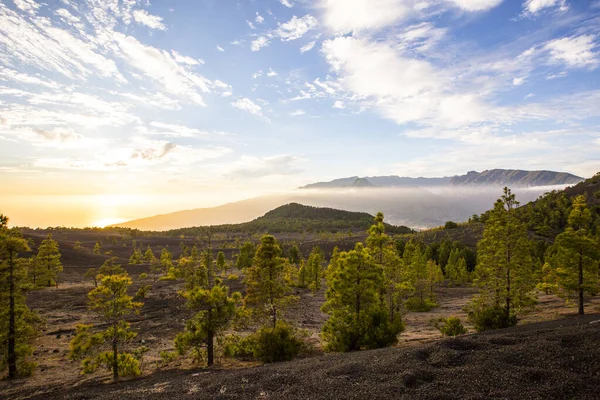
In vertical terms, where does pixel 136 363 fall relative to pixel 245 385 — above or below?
below

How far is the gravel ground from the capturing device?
37.9 feet

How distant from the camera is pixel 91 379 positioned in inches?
842

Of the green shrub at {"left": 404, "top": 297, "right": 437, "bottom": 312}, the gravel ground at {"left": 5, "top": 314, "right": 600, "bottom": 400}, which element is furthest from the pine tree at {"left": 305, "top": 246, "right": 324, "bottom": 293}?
the gravel ground at {"left": 5, "top": 314, "right": 600, "bottom": 400}

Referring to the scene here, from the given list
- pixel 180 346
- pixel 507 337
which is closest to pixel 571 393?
pixel 507 337

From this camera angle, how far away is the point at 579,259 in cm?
2928

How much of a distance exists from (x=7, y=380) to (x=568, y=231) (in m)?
47.3

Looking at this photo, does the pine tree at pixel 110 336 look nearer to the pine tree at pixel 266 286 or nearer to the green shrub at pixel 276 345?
the pine tree at pixel 266 286

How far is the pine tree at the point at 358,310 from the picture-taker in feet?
75.3

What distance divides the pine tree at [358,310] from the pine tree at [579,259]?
738 inches

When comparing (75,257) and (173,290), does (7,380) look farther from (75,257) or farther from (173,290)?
(75,257)

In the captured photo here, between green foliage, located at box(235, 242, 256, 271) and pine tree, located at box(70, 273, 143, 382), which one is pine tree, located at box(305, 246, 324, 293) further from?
pine tree, located at box(70, 273, 143, 382)

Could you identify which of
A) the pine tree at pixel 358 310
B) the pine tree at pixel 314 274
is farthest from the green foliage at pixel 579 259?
the pine tree at pixel 314 274

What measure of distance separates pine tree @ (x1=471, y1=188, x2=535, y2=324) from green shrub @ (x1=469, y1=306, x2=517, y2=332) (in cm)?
17

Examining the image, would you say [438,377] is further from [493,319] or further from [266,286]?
[493,319]
